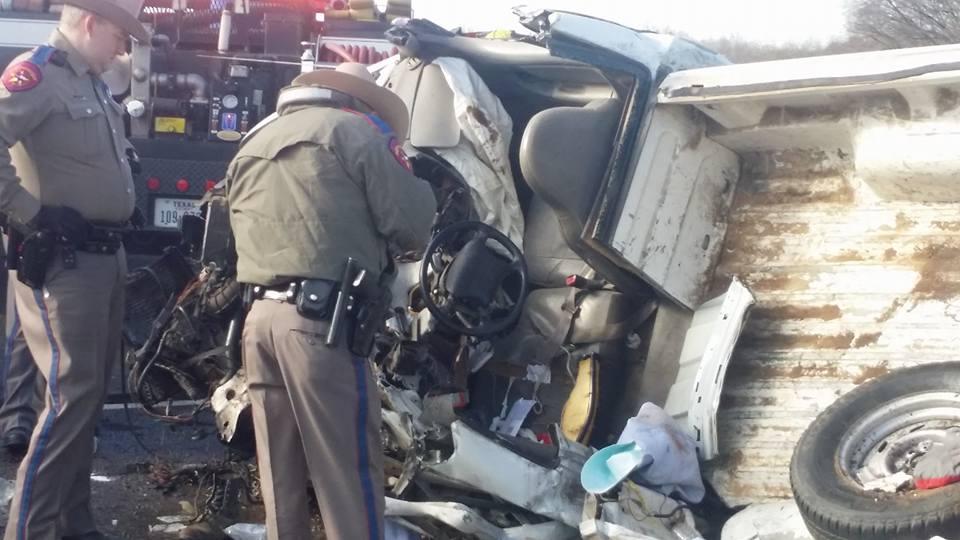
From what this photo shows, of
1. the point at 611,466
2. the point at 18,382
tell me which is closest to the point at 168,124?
the point at 18,382

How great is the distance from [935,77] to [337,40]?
416cm

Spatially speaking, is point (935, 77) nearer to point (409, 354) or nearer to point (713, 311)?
point (713, 311)

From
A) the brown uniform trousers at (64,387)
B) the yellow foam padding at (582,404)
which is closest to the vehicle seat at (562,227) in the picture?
the yellow foam padding at (582,404)

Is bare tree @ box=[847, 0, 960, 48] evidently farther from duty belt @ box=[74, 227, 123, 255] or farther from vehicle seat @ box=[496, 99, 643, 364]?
duty belt @ box=[74, 227, 123, 255]

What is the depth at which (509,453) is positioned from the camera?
4426 millimetres

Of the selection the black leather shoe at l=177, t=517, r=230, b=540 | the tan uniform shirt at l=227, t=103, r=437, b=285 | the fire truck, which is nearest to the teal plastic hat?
the tan uniform shirt at l=227, t=103, r=437, b=285

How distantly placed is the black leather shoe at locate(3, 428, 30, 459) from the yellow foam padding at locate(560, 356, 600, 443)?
2.31m

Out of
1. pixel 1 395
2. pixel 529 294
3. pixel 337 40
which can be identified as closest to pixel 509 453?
pixel 529 294

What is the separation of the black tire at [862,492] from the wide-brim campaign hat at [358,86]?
1.74m

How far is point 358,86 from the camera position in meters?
4.11

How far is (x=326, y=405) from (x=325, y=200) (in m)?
0.62

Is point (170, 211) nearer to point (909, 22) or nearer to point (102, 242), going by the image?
point (102, 242)

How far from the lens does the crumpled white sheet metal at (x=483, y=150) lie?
5113 millimetres

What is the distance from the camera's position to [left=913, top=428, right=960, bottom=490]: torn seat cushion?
12.2 ft
